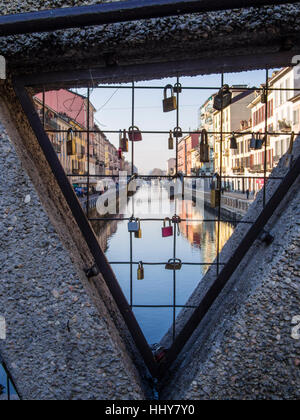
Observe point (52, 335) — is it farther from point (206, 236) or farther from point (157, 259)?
point (206, 236)

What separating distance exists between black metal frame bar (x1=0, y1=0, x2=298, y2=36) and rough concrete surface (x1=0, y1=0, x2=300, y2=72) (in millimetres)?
212

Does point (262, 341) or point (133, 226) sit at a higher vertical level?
point (133, 226)

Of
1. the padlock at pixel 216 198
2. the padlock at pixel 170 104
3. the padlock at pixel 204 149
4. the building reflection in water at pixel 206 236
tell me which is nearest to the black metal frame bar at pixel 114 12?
the padlock at pixel 170 104

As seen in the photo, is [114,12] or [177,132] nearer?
[114,12]

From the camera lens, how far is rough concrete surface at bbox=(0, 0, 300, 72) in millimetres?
1681

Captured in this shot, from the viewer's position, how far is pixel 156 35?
1.71 meters

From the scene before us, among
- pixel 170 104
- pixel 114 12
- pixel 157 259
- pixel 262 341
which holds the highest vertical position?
Result: pixel 114 12

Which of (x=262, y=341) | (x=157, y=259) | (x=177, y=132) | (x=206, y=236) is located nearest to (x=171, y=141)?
(x=177, y=132)

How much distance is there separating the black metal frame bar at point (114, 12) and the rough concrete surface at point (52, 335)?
0.82 m

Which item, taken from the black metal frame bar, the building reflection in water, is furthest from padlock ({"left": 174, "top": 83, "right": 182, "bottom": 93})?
the building reflection in water

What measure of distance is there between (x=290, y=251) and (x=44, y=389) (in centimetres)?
116

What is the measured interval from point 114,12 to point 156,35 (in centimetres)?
30

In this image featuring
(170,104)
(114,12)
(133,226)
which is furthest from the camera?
(133,226)

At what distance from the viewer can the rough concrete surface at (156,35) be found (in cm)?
168
